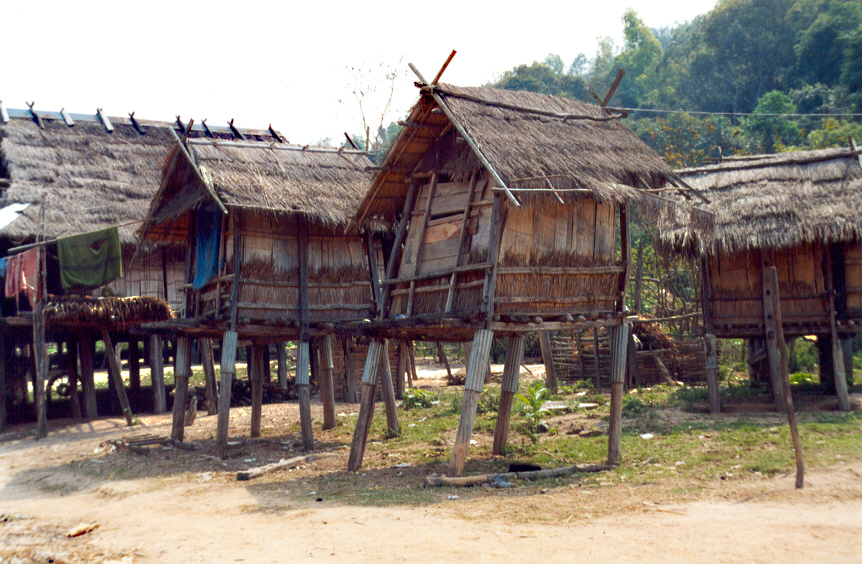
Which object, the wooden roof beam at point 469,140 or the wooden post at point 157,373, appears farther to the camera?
the wooden post at point 157,373

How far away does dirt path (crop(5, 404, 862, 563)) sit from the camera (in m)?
6.22

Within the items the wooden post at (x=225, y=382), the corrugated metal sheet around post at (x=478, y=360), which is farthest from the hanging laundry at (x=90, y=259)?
the corrugated metal sheet around post at (x=478, y=360)

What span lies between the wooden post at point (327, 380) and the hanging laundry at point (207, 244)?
8.70ft

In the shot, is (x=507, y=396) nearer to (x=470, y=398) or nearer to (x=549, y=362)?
(x=470, y=398)

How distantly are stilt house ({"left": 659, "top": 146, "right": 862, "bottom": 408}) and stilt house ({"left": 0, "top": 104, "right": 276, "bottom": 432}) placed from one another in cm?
1166

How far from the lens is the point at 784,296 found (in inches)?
579

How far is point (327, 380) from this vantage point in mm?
15305

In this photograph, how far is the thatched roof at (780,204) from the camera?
13.9 metres

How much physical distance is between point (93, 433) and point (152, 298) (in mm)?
3142

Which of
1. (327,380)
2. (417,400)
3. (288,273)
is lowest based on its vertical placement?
(417,400)

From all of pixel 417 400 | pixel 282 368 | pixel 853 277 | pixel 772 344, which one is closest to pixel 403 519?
pixel 772 344

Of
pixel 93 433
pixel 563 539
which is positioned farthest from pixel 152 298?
pixel 563 539

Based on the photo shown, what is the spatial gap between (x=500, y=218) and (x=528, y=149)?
109 cm

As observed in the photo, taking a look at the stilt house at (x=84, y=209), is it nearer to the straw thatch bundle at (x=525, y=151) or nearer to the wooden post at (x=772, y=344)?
the straw thatch bundle at (x=525, y=151)
